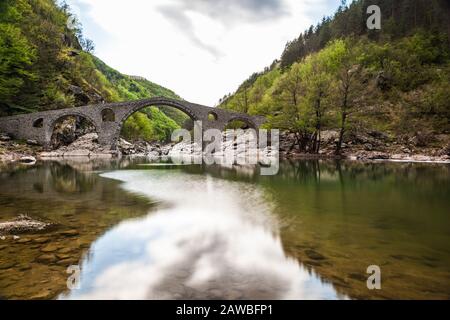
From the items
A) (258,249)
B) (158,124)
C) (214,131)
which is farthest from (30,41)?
(158,124)

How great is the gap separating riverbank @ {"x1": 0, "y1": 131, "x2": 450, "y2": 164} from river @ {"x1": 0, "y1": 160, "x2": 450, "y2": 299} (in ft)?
77.4

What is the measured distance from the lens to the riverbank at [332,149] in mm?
31219

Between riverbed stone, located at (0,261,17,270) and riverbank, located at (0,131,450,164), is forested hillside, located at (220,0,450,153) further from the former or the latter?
riverbed stone, located at (0,261,17,270)

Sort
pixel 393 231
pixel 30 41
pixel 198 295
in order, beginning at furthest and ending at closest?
pixel 30 41, pixel 393 231, pixel 198 295

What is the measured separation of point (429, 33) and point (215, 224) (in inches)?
2491

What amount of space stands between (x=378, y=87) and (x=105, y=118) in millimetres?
47463

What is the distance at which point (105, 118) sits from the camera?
59.2m

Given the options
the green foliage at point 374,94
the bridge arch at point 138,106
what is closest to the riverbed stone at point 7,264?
the green foliage at point 374,94

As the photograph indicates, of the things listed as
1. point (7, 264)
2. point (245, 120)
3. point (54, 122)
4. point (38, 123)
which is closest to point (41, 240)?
point (7, 264)

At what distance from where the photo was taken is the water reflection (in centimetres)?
A: 377

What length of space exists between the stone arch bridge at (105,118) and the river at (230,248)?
39.1m

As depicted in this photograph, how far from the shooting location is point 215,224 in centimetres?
737

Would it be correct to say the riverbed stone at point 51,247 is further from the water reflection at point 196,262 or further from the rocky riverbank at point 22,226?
the rocky riverbank at point 22,226
